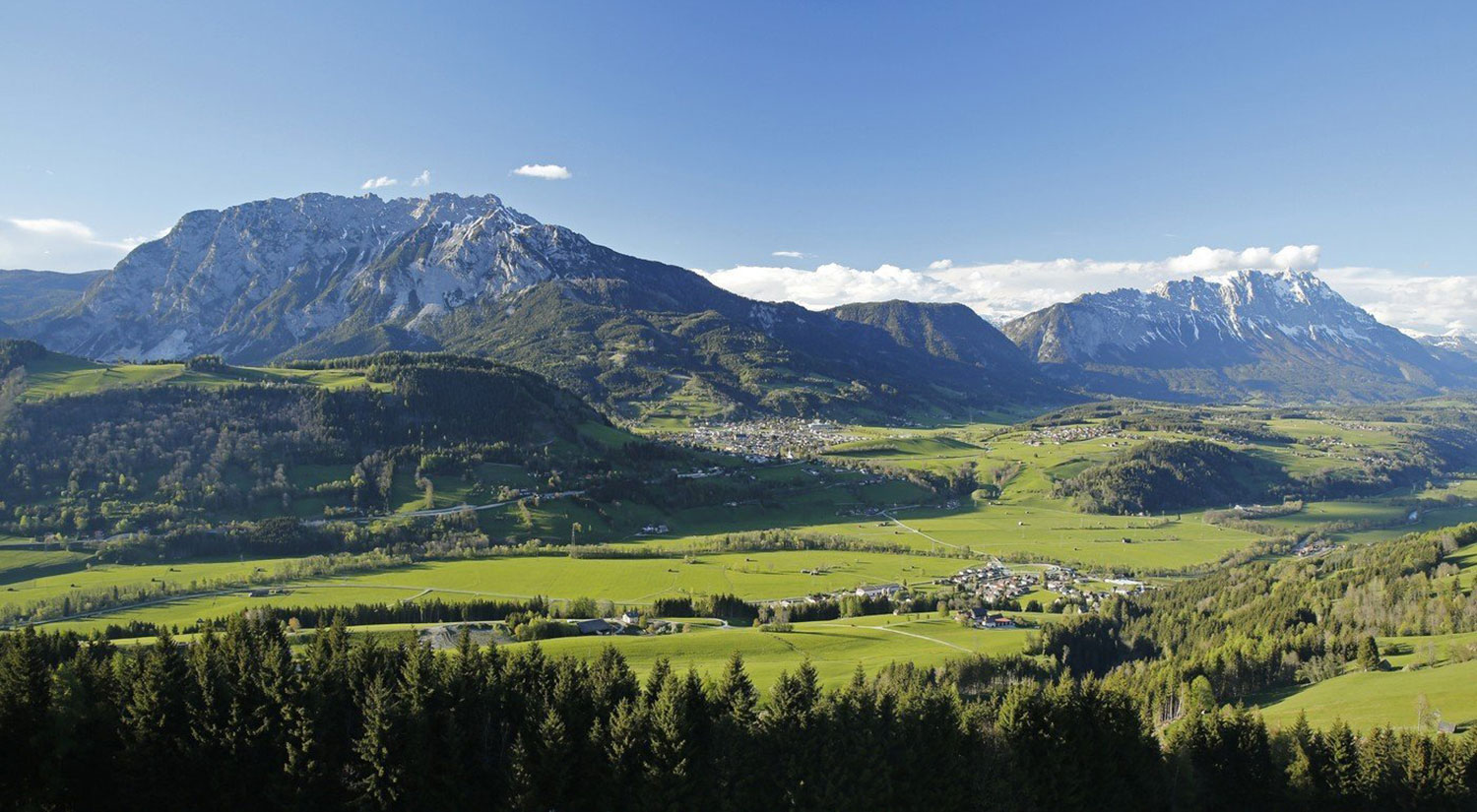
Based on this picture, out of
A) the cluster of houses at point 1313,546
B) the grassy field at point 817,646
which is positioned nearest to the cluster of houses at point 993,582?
the grassy field at point 817,646

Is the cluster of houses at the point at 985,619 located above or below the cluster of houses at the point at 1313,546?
below

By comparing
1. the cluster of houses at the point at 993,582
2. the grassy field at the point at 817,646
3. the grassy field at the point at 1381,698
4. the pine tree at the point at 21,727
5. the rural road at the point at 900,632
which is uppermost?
the pine tree at the point at 21,727

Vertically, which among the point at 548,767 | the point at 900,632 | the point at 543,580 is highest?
the point at 548,767

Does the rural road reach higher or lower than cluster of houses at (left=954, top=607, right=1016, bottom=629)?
higher

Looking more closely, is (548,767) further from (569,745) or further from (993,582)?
(993,582)

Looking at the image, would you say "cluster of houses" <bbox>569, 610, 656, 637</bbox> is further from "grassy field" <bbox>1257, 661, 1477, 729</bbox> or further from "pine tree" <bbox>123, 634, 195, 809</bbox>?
"grassy field" <bbox>1257, 661, 1477, 729</bbox>

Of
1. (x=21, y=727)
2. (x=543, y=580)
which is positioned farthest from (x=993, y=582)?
(x=21, y=727)

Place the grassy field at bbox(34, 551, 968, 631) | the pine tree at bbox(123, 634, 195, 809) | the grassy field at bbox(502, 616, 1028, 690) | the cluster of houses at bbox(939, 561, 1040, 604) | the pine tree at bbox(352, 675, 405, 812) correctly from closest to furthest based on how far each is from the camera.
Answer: the pine tree at bbox(123, 634, 195, 809)
the pine tree at bbox(352, 675, 405, 812)
the grassy field at bbox(502, 616, 1028, 690)
the grassy field at bbox(34, 551, 968, 631)
the cluster of houses at bbox(939, 561, 1040, 604)

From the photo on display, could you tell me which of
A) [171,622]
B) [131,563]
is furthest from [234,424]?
[171,622]

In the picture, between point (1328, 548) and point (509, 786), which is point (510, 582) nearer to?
point (509, 786)

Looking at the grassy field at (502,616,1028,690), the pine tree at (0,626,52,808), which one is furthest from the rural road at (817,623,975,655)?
the pine tree at (0,626,52,808)

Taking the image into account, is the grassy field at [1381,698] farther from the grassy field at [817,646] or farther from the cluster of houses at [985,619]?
the cluster of houses at [985,619]
